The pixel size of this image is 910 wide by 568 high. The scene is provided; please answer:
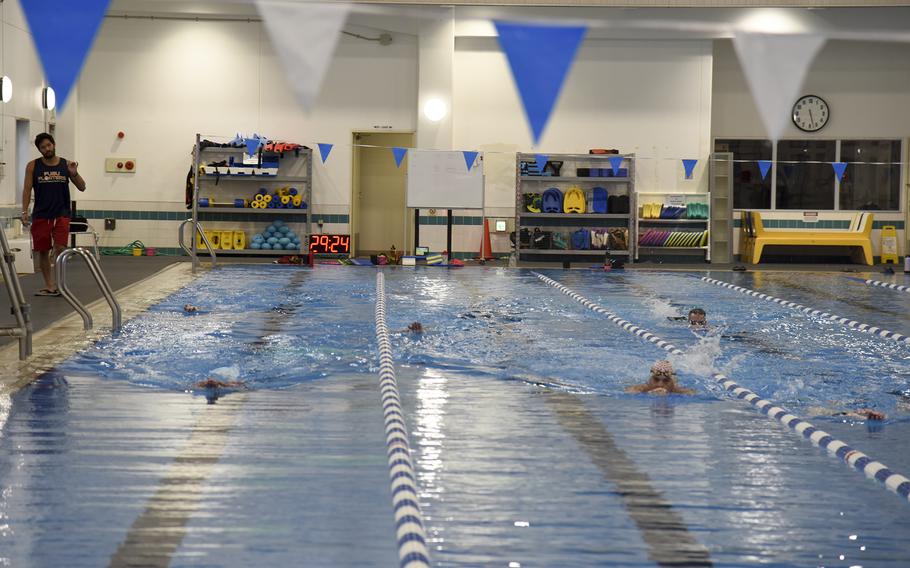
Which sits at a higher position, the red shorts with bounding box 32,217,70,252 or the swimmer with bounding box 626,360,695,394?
the red shorts with bounding box 32,217,70,252

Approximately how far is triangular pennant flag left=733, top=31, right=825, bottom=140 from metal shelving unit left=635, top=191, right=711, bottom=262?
11286mm

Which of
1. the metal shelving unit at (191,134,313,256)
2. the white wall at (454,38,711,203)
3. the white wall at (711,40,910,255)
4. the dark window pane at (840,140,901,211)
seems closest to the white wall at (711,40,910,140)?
the white wall at (711,40,910,255)

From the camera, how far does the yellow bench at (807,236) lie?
19.0 meters

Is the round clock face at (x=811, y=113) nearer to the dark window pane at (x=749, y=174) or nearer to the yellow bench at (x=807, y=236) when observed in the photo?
the dark window pane at (x=749, y=174)

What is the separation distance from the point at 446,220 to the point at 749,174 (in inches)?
207

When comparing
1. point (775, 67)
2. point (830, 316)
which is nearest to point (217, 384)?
point (775, 67)

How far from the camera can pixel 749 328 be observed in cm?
1040

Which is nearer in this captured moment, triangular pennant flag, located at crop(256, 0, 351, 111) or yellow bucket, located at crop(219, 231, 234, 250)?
triangular pennant flag, located at crop(256, 0, 351, 111)

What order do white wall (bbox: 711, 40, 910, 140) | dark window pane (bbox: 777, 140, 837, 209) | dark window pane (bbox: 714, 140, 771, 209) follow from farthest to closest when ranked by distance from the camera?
dark window pane (bbox: 777, 140, 837, 209) → dark window pane (bbox: 714, 140, 771, 209) → white wall (bbox: 711, 40, 910, 140)

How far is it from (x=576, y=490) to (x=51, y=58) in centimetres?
379

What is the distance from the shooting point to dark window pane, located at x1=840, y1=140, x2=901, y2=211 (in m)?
19.6

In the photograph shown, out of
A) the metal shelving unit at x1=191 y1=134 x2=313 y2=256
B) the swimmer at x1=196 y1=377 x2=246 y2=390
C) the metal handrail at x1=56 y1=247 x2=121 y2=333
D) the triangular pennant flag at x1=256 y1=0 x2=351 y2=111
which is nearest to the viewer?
the triangular pennant flag at x1=256 y1=0 x2=351 y2=111

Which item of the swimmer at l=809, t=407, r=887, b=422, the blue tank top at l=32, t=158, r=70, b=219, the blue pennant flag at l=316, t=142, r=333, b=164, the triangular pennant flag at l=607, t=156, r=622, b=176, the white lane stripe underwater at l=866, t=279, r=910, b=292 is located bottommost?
the swimmer at l=809, t=407, r=887, b=422

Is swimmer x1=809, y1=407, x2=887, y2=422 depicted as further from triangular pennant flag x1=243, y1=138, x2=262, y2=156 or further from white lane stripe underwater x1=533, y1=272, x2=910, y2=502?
triangular pennant flag x1=243, y1=138, x2=262, y2=156
